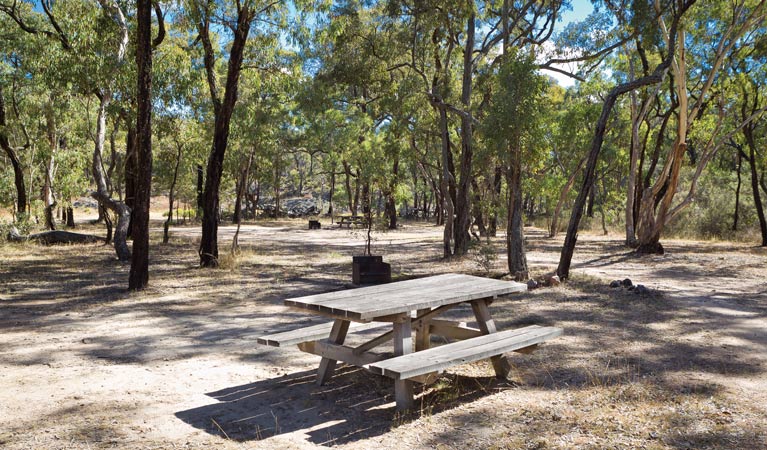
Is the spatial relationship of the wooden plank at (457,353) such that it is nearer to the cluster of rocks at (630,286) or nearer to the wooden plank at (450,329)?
the wooden plank at (450,329)

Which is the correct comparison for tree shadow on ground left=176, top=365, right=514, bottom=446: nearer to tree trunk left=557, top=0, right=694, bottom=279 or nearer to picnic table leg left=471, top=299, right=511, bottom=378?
picnic table leg left=471, top=299, right=511, bottom=378

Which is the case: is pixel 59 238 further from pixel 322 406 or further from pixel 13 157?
pixel 322 406

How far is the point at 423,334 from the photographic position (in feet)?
17.2

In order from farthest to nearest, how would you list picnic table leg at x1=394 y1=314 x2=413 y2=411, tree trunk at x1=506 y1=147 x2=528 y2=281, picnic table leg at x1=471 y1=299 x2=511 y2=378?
tree trunk at x1=506 y1=147 x2=528 y2=281 < picnic table leg at x1=471 y1=299 x2=511 y2=378 < picnic table leg at x1=394 y1=314 x2=413 y2=411

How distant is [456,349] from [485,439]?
735 mm

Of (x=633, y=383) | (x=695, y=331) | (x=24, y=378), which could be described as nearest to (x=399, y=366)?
(x=633, y=383)

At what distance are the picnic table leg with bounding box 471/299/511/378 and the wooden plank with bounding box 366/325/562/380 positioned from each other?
0.20 meters

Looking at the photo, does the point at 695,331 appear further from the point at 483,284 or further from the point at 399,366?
the point at 399,366

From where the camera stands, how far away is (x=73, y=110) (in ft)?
63.0

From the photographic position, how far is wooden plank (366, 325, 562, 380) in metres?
3.81

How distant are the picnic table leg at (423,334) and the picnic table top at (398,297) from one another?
278 mm

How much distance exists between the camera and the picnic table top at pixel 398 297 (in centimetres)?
409

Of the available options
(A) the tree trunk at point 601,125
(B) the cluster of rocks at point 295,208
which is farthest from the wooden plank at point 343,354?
(B) the cluster of rocks at point 295,208

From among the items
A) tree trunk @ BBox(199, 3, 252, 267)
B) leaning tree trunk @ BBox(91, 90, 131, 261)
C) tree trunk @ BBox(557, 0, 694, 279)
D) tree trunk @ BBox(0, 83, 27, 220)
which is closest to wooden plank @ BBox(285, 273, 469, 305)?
tree trunk @ BBox(557, 0, 694, 279)
